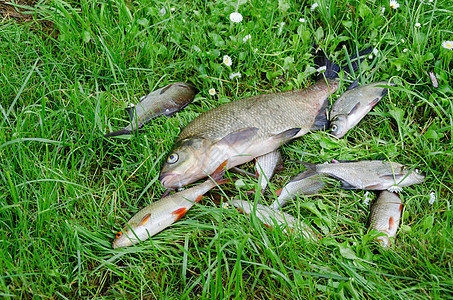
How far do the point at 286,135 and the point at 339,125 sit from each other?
1.68ft

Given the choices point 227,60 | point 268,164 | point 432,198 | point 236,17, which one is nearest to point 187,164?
point 268,164

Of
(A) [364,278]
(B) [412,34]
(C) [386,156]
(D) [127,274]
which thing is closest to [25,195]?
(D) [127,274]

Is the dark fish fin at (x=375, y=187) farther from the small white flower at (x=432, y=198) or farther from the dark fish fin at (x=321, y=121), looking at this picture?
the dark fish fin at (x=321, y=121)

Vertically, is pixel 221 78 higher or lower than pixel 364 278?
higher

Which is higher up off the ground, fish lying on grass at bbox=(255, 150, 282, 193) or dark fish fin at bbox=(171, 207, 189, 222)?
dark fish fin at bbox=(171, 207, 189, 222)

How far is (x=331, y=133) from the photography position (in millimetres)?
3723

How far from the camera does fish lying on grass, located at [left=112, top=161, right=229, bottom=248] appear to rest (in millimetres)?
2986

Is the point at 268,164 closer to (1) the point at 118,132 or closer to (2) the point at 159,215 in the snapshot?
(2) the point at 159,215

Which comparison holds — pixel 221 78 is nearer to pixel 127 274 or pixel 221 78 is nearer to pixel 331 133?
pixel 331 133

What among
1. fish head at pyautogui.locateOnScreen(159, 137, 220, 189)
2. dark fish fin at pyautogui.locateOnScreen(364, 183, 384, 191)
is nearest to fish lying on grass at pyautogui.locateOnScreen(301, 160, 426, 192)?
dark fish fin at pyautogui.locateOnScreen(364, 183, 384, 191)

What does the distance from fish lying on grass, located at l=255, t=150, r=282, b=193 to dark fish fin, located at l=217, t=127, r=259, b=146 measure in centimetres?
24

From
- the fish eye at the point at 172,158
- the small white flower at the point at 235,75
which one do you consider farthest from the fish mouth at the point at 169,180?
the small white flower at the point at 235,75

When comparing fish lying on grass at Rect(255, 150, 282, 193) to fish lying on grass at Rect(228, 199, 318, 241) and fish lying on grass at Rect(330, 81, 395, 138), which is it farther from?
fish lying on grass at Rect(330, 81, 395, 138)

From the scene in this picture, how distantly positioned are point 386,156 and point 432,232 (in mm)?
715
